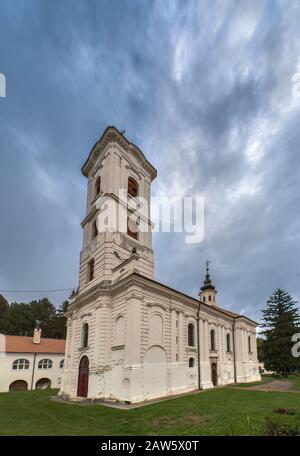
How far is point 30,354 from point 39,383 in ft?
14.4

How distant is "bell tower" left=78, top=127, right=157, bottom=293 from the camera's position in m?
24.7

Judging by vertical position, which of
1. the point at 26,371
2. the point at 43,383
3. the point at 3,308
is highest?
the point at 3,308

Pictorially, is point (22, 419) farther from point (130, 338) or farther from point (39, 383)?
point (39, 383)

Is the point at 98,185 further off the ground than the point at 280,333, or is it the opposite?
the point at 98,185

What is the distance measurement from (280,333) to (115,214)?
3209cm

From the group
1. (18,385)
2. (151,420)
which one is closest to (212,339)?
(151,420)

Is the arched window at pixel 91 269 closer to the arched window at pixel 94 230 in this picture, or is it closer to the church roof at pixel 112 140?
the arched window at pixel 94 230

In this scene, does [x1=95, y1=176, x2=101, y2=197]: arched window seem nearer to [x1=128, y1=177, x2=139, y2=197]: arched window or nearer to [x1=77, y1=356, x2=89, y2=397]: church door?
[x1=128, y1=177, x2=139, y2=197]: arched window

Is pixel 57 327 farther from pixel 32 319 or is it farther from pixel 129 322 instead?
pixel 129 322

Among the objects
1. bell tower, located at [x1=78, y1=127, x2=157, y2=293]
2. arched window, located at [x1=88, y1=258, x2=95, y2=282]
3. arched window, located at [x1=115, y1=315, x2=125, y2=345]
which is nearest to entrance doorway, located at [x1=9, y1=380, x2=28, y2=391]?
bell tower, located at [x1=78, y1=127, x2=157, y2=293]

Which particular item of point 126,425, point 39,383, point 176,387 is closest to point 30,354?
point 39,383

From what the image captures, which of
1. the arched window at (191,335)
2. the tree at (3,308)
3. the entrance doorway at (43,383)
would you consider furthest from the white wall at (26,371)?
the tree at (3,308)

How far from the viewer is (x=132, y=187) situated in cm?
3053

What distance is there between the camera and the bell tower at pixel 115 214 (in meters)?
24.7
